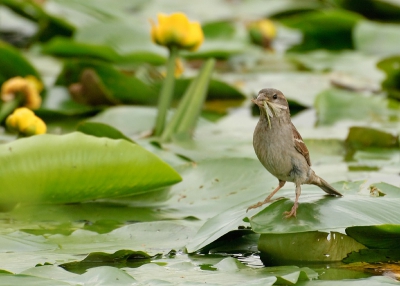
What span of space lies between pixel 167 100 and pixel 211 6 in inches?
213

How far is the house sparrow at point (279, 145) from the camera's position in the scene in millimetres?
2775

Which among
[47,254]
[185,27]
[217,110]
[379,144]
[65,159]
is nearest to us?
[47,254]

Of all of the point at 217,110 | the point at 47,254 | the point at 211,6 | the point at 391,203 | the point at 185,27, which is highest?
the point at 211,6

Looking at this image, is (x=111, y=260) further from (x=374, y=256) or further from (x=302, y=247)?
(x=374, y=256)

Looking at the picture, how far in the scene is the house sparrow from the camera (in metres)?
2.78

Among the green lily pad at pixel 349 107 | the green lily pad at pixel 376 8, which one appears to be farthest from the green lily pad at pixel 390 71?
the green lily pad at pixel 376 8

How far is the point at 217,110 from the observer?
5242 millimetres

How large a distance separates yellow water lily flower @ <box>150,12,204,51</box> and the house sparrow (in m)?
1.15

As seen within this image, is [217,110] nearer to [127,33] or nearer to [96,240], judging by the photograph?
[127,33]

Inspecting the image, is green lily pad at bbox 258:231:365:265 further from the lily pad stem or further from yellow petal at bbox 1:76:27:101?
yellow petal at bbox 1:76:27:101

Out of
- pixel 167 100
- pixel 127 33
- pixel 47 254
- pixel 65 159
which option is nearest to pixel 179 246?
pixel 47 254

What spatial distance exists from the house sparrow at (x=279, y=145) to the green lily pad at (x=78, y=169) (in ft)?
1.65

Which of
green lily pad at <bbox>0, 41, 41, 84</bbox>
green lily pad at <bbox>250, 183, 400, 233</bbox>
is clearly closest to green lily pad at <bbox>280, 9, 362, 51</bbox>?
green lily pad at <bbox>0, 41, 41, 84</bbox>

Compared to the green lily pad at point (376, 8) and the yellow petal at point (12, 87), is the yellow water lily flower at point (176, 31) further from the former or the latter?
the green lily pad at point (376, 8)
